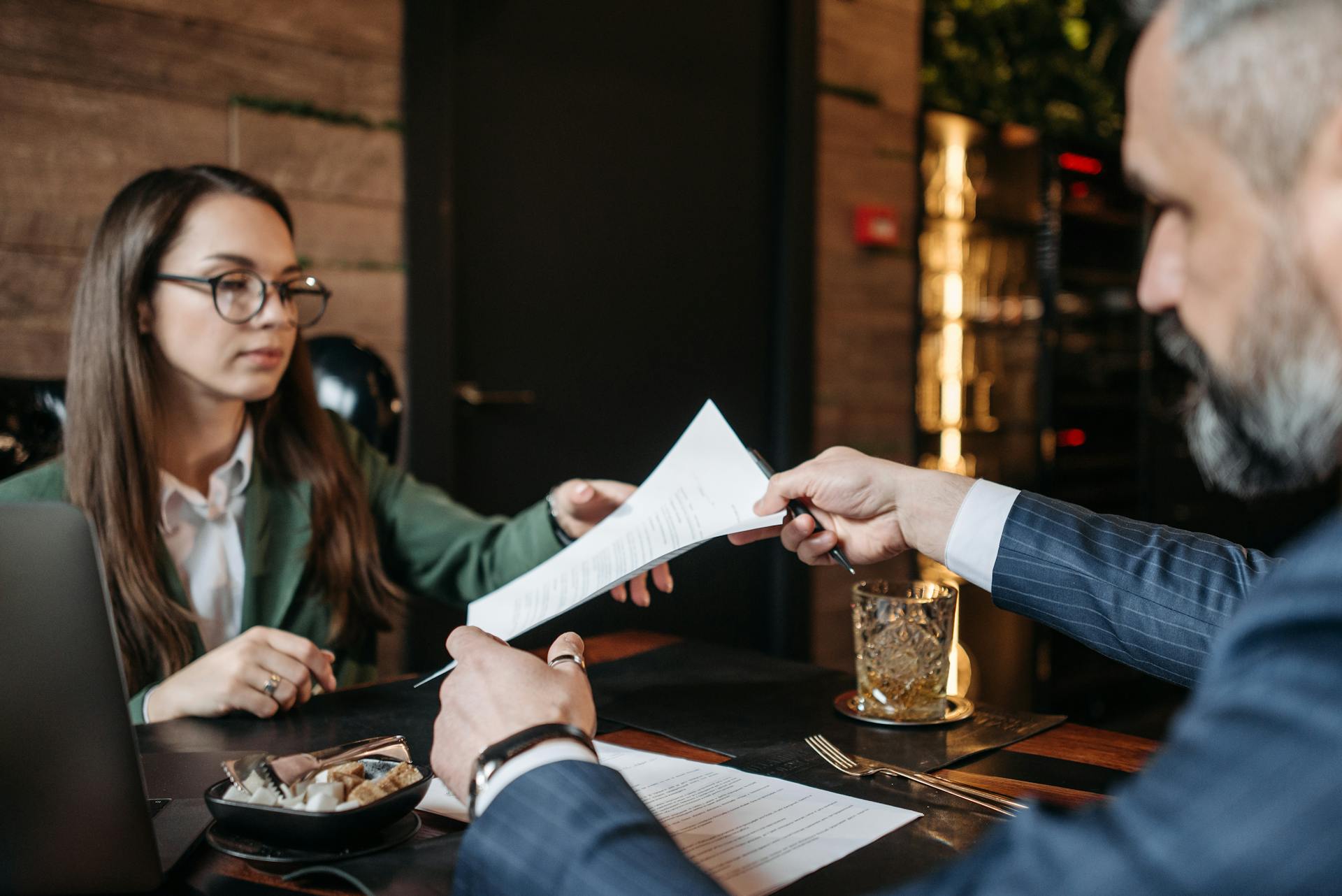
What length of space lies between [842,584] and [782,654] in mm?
379

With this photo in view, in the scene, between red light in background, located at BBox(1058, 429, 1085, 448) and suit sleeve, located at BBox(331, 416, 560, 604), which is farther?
red light in background, located at BBox(1058, 429, 1085, 448)

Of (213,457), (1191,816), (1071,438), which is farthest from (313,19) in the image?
(1071,438)

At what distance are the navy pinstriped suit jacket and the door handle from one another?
222 centimetres

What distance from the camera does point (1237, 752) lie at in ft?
1.51

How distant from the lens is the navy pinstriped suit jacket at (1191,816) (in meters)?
0.44

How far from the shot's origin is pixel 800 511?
129cm

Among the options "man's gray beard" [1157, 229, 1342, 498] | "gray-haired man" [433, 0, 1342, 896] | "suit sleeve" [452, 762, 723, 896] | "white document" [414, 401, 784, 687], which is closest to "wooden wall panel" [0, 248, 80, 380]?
"white document" [414, 401, 784, 687]

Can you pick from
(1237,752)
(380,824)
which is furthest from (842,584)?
(1237,752)

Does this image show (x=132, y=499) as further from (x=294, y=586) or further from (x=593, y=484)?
(x=593, y=484)

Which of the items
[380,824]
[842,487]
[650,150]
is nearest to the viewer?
[380,824]

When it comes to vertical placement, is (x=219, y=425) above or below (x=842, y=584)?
above

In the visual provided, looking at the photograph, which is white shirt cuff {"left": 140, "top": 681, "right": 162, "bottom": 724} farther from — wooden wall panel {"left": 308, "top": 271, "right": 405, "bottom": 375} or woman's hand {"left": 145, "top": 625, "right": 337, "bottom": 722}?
wooden wall panel {"left": 308, "top": 271, "right": 405, "bottom": 375}

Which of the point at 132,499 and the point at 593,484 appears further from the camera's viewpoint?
the point at 593,484

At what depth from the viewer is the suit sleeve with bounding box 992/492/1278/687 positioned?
1.09 m
